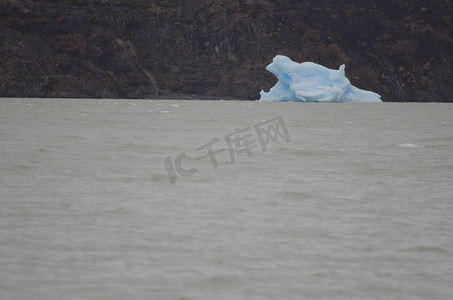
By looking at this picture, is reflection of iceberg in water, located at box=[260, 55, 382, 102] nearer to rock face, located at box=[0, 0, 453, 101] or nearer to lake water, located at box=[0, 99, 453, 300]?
rock face, located at box=[0, 0, 453, 101]

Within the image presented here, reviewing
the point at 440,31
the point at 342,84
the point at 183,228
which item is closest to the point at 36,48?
the point at 342,84

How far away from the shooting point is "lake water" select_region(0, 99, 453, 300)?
11.5ft

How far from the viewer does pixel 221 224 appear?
4832mm

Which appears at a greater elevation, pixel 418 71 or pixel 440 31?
pixel 440 31

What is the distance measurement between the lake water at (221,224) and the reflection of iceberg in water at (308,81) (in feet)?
83.7

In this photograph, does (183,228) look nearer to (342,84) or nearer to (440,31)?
(342,84)

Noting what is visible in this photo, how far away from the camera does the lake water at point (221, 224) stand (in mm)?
3516

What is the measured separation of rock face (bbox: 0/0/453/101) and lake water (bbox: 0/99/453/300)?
40.6 m

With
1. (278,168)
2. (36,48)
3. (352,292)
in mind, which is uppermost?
(352,292)

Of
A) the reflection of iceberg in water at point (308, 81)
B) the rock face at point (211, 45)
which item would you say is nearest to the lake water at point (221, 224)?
the reflection of iceberg in water at point (308, 81)

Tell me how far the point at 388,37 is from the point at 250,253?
190ft

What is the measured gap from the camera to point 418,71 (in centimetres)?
5738

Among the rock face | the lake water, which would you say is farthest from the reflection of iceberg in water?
the lake water

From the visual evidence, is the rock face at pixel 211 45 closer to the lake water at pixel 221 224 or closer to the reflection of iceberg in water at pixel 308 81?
the reflection of iceberg in water at pixel 308 81
